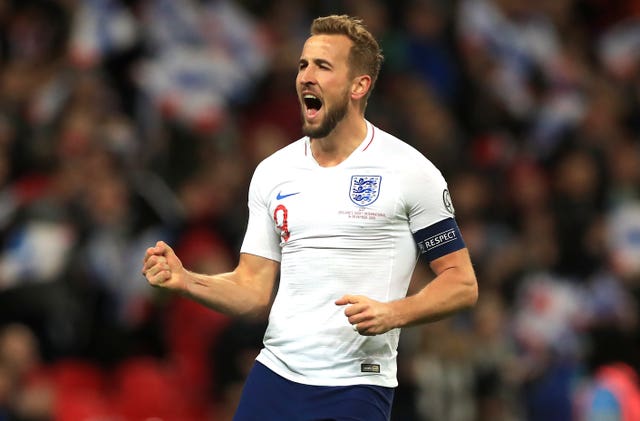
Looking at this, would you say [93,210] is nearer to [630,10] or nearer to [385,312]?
[385,312]

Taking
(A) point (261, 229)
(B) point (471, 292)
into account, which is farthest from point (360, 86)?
(B) point (471, 292)

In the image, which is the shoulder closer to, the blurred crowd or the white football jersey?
the white football jersey

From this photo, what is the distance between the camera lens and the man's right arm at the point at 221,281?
5090 mm

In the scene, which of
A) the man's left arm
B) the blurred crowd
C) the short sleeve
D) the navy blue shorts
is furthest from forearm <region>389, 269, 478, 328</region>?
the blurred crowd

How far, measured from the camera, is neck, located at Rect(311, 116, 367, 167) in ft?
17.6

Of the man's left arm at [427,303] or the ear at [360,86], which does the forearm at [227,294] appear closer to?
the man's left arm at [427,303]

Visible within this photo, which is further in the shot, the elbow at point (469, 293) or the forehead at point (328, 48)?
the forehead at point (328, 48)

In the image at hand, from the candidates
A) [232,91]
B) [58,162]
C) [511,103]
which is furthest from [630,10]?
[58,162]

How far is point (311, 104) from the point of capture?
212 inches

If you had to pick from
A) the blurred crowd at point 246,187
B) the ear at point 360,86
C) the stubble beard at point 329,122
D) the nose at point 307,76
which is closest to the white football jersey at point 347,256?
the stubble beard at point 329,122

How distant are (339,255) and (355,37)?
882mm

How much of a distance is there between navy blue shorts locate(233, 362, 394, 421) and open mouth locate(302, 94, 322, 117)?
1.02m

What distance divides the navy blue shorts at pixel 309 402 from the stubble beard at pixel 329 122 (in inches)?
37.0

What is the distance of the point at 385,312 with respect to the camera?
15.8 feet
